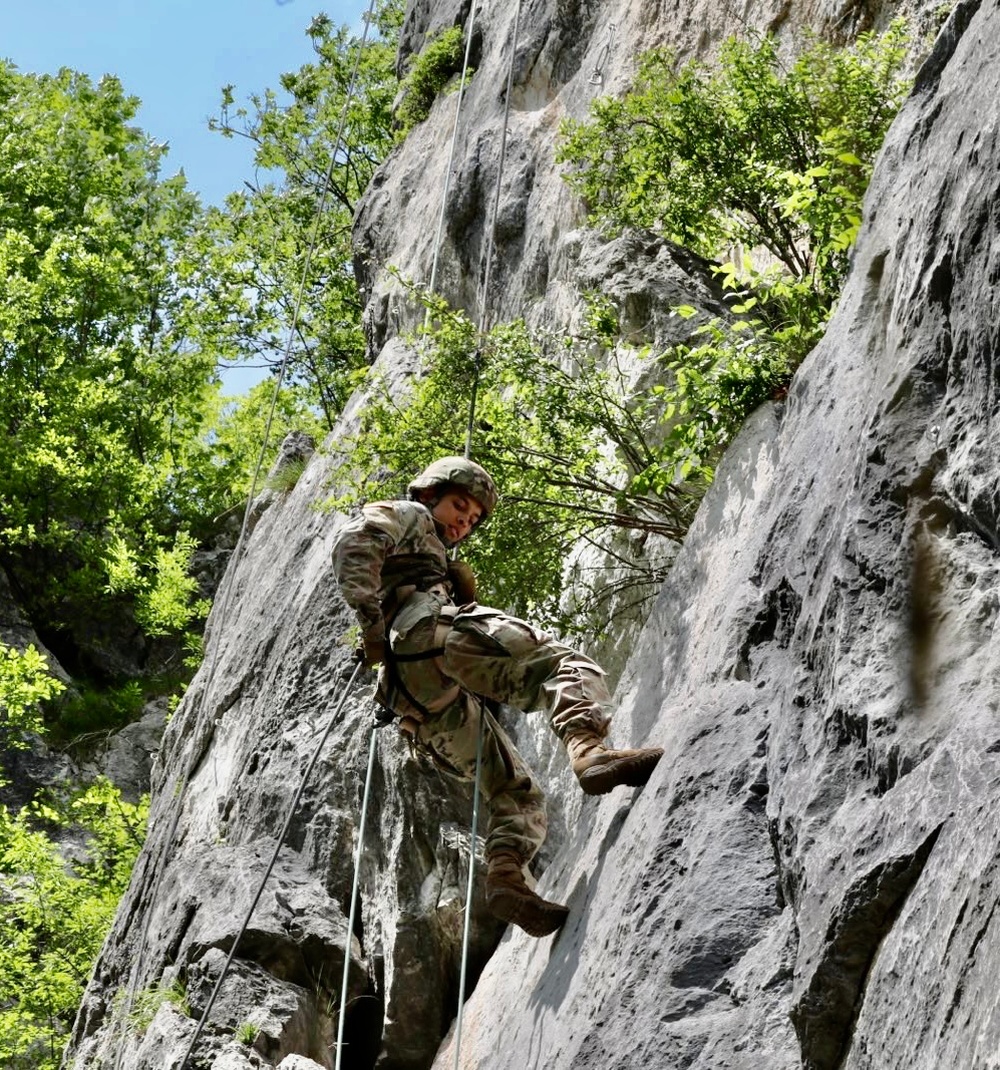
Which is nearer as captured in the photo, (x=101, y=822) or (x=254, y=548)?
(x=254, y=548)

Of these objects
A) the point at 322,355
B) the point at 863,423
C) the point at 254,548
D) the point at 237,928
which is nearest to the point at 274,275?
the point at 322,355

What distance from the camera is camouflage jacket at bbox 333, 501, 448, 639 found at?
641cm

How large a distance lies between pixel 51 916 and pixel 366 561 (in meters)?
10.2

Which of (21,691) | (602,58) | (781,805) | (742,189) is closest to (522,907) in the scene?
(781,805)

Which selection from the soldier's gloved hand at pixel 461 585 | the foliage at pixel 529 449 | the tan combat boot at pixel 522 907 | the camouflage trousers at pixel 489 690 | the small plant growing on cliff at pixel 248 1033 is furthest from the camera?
the foliage at pixel 529 449

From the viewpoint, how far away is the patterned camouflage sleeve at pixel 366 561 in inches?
251

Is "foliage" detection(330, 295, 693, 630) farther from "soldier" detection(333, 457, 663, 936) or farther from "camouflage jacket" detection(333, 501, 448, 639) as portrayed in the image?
"camouflage jacket" detection(333, 501, 448, 639)

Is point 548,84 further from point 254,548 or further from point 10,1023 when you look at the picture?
point 10,1023

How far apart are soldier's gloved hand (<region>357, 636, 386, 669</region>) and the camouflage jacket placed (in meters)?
0.02

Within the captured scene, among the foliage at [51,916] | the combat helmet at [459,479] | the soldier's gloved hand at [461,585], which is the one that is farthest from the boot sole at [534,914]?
the foliage at [51,916]

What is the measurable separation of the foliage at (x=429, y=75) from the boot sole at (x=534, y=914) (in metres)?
11.6

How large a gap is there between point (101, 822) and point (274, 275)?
7785mm

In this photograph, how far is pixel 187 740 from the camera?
12.4m

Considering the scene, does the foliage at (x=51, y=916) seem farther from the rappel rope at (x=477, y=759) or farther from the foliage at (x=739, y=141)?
the foliage at (x=739, y=141)
